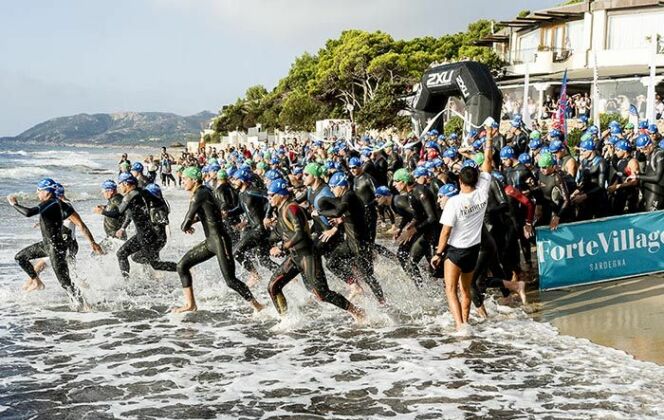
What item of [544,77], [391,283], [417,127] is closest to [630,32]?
[544,77]

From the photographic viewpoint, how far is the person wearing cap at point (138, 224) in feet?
33.5

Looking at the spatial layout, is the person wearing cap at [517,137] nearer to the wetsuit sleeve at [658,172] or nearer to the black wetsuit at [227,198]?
the wetsuit sleeve at [658,172]

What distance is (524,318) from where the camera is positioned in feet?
28.0

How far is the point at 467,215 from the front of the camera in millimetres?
A: 7570

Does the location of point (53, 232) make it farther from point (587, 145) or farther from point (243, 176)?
point (587, 145)

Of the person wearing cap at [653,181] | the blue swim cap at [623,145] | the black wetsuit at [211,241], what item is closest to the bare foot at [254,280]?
the black wetsuit at [211,241]

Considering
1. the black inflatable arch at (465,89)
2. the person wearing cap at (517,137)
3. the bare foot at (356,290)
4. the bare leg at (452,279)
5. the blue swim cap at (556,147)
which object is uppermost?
the black inflatable arch at (465,89)

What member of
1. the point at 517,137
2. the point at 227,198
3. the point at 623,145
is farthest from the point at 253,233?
the point at 517,137

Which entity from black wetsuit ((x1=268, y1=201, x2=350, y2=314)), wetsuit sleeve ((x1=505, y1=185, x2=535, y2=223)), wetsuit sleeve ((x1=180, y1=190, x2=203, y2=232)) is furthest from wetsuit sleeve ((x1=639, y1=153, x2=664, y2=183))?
wetsuit sleeve ((x1=180, y1=190, x2=203, y2=232))

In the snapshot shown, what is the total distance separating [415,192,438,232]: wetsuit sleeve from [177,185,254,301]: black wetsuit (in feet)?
7.59

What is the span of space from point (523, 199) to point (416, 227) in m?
1.40

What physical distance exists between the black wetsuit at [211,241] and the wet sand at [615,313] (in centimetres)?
367

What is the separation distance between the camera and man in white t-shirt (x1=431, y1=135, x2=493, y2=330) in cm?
754

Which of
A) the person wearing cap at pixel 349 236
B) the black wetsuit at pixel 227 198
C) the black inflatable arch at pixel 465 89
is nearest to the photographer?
the person wearing cap at pixel 349 236
